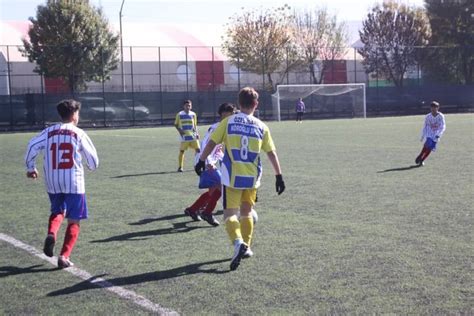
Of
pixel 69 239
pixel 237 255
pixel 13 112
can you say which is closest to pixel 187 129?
pixel 69 239

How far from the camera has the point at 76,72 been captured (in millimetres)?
44688

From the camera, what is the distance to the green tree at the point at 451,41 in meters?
57.5

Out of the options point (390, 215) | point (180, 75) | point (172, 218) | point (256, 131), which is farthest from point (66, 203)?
point (180, 75)

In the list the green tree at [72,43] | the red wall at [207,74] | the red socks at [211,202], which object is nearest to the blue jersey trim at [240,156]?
the red socks at [211,202]

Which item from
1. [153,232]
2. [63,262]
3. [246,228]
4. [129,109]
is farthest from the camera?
[129,109]

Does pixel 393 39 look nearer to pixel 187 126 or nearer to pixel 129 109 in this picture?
pixel 129 109

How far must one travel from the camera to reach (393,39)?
58.1 m

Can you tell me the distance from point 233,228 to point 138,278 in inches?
42.5

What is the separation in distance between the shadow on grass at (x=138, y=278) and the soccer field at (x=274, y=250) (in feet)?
0.06

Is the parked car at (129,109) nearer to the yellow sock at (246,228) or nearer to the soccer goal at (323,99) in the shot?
the soccer goal at (323,99)

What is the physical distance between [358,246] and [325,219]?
1656mm

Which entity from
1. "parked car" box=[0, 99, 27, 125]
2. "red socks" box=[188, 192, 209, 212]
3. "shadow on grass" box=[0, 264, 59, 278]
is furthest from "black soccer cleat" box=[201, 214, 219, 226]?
"parked car" box=[0, 99, 27, 125]

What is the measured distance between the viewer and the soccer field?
5324 mm

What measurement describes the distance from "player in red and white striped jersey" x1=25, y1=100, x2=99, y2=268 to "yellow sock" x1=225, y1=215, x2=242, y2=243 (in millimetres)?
1511
